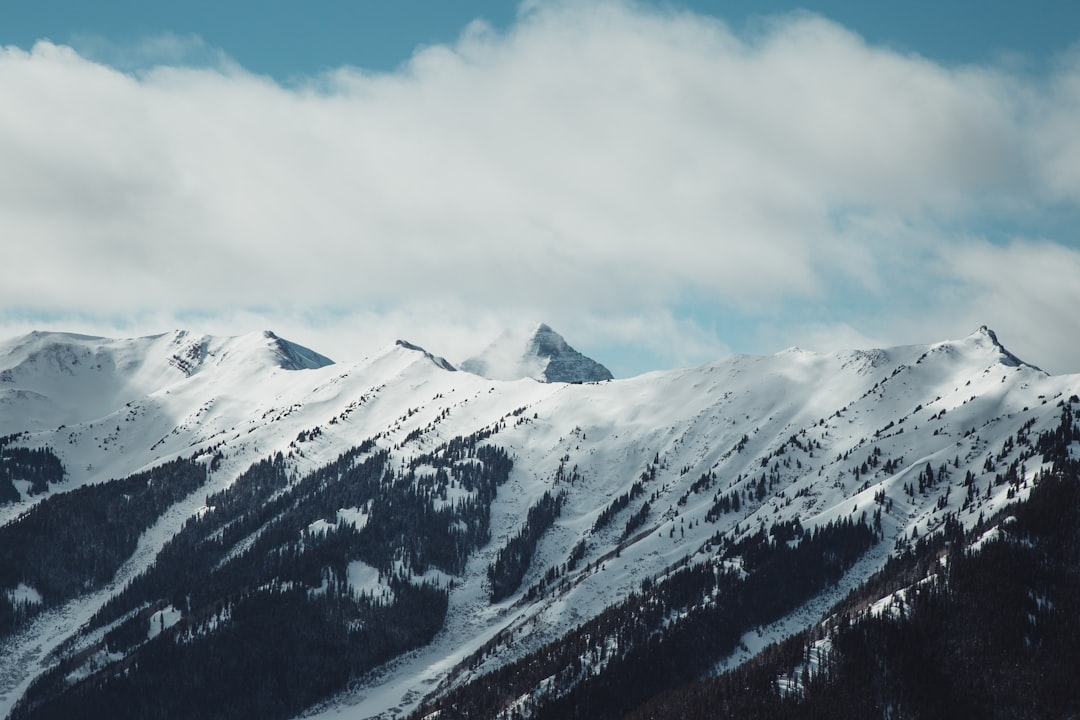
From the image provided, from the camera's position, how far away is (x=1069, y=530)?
166125 mm

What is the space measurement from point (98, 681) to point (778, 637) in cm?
13967

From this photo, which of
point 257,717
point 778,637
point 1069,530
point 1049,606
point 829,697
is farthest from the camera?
point 257,717

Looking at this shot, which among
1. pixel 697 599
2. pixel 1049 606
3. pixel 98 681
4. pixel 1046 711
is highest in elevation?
pixel 98 681

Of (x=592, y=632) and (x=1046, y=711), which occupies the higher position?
(x=592, y=632)

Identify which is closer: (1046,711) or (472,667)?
(1046,711)

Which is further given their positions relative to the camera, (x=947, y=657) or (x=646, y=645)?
(x=646, y=645)

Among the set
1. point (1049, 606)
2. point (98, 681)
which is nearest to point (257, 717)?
point (98, 681)

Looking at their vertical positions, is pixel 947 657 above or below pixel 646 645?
below

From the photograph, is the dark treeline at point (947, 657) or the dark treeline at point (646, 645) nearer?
the dark treeline at point (947, 657)

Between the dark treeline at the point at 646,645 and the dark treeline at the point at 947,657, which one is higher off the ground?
the dark treeline at the point at 646,645

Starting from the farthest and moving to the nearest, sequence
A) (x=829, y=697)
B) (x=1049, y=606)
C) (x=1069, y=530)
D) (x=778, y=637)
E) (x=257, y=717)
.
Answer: (x=257, y=717)
(x=778, y=637)
(x=1069, y=530)
(x=1049, y=606)
(x=829, y=697)

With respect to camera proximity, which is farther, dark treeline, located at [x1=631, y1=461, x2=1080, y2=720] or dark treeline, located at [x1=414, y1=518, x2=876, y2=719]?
dark treeline, located at [x1=414, y1=518, x2=876, y2=719]

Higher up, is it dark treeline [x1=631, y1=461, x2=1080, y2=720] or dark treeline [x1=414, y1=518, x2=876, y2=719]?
dark treeline [x1=414, y1=518, x2=876, y2=719]

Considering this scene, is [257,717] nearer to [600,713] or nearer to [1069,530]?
[600,713]
